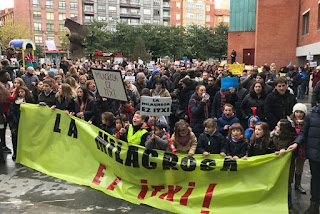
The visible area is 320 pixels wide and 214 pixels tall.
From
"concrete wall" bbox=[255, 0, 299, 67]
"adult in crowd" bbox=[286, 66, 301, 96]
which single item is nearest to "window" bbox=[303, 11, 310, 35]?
"concrete wall" bbox=[255, 0, 299, 67]

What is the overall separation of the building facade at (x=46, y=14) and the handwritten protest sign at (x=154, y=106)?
67618mm

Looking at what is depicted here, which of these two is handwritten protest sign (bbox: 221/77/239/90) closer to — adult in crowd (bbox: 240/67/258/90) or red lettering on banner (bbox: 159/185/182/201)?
adult in crowd (bbox: 240/67/258/90)

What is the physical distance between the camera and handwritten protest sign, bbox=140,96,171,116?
15.0ft

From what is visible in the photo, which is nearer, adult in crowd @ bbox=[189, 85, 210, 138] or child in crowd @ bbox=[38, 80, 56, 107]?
adult in crowd @ bbox=[189, 85, 210, 138]

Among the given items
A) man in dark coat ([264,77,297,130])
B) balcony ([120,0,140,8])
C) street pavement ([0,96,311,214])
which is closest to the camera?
street pavement ([0,96,311,214])

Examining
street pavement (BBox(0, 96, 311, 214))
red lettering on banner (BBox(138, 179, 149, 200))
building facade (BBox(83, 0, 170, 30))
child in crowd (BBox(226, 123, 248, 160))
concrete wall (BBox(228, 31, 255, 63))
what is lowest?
street pavement (BBox(0, 96, 311, 214))

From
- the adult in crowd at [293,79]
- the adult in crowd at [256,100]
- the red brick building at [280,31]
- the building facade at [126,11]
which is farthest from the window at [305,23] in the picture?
the building facade at [126,11]

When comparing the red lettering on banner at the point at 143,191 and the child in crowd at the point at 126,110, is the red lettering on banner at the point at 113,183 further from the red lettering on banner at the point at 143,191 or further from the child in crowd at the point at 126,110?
the child in crowd at the point at 126,110

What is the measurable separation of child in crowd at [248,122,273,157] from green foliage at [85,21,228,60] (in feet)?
154

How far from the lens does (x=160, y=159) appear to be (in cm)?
474

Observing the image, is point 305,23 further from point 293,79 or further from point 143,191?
point 143,191

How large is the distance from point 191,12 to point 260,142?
8564cm

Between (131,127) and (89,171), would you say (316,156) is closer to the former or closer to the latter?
(131,127)

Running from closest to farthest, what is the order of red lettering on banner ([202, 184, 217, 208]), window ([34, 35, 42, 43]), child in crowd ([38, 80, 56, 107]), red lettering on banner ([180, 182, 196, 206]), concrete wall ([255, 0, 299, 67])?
red lettering on banner ([202, 184, 217, 208]) < red lettering on banner ([180, 182, 196, 206]) < child in crowd ([38, 80, 56, 107]) < concrete wall ([255, 0, 299, 67]) < window ([34, 35, 42, 43])
